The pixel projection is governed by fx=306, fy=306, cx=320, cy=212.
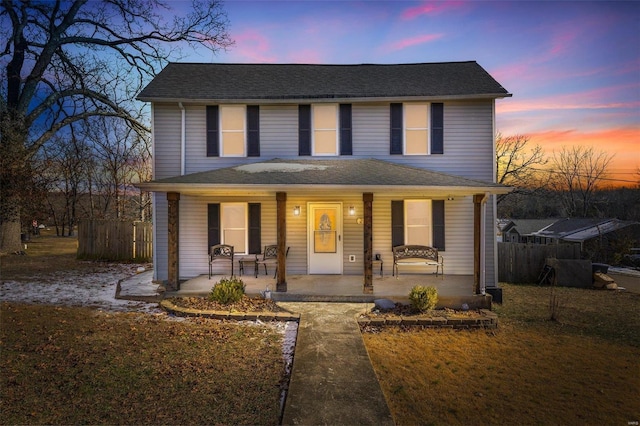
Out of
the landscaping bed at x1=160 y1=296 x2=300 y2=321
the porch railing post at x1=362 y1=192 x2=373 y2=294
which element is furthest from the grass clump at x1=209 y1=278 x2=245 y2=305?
the porch railing post at x1=362 y1=192 x2=373 y2=294

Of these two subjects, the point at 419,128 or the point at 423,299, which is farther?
the point at 419,128

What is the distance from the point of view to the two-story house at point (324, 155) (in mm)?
9547

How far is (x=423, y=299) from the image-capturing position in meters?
6.93

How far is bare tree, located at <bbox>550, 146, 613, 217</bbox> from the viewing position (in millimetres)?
30797

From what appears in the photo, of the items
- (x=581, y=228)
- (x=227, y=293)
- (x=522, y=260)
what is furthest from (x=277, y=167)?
(x=581, y=228)

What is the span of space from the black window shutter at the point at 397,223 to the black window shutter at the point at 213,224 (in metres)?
5.60

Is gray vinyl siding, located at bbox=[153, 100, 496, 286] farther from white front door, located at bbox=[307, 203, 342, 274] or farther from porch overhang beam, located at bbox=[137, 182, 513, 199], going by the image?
porch overhang beam, located at bbox=[137, 182, 513, 199]

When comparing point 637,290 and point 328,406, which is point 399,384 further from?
point 637,290

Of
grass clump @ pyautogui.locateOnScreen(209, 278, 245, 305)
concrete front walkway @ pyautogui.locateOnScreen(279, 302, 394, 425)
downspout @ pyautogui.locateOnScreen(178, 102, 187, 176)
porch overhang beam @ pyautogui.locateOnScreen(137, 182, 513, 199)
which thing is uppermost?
downspout @ pyautogui.locateOnScreen(178, 102, 187, 176)

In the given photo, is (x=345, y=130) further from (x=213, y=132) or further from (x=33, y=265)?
(x=33, y=265)

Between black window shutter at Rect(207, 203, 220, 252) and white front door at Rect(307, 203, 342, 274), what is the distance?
2.93m

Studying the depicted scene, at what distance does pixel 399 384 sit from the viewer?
436 centimetres

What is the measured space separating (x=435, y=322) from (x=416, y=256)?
2.80 metres

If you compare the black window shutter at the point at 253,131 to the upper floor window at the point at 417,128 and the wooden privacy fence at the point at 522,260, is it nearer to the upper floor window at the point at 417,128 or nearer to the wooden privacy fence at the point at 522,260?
the upper floor window at the point at 417,128
